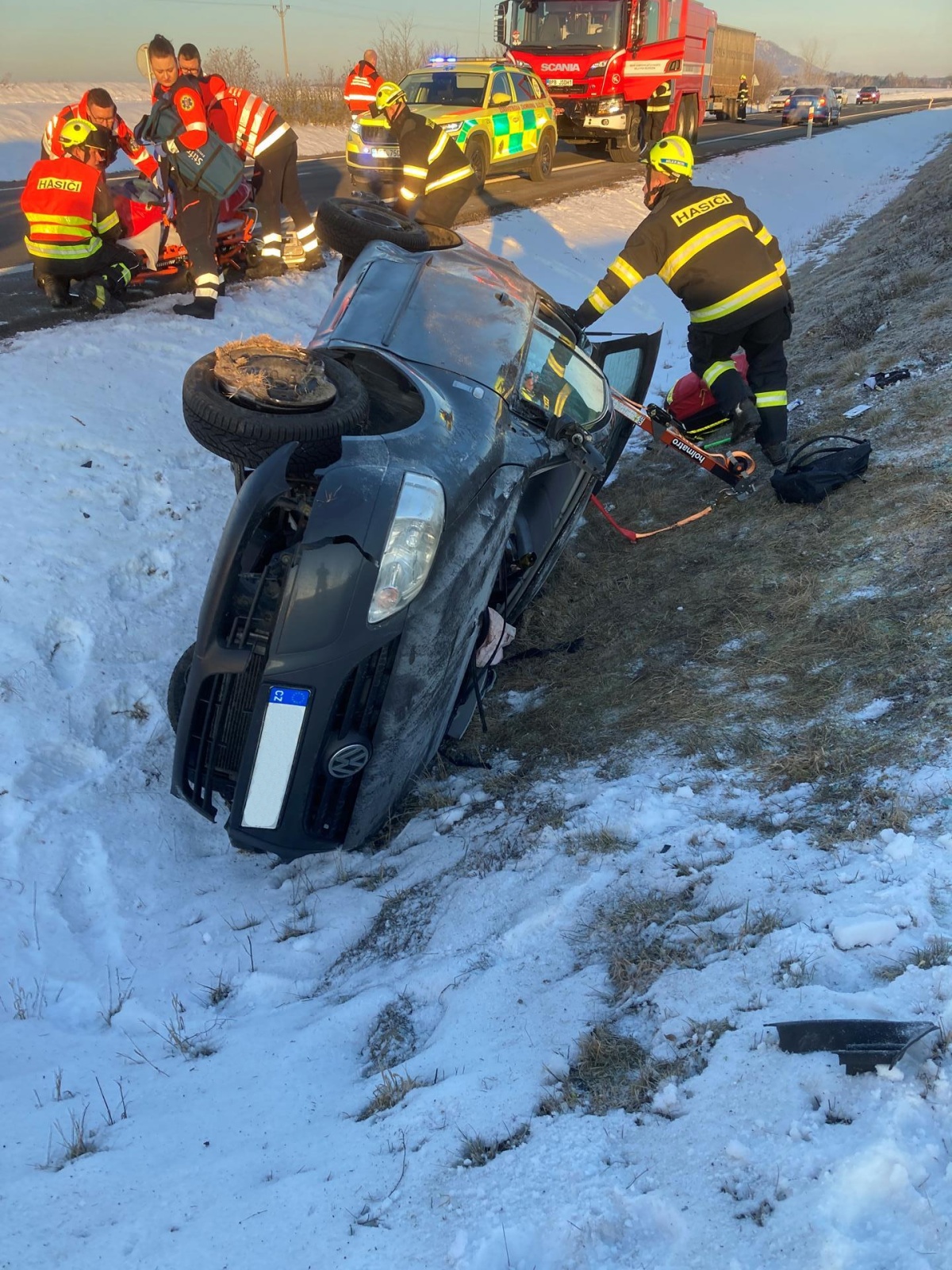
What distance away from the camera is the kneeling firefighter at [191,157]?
7141 millimetres

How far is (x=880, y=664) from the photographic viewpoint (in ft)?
11.4

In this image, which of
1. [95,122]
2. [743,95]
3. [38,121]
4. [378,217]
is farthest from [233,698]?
[743,95]

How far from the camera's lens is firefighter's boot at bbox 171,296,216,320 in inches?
293

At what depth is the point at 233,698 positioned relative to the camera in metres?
2.92

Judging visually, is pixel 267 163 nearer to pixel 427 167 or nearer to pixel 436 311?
pixel 427 167

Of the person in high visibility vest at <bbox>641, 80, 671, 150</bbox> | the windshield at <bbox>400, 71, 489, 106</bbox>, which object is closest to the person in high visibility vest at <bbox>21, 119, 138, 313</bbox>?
the windshield at <bbox>400, 71, 489, 106</bbox>

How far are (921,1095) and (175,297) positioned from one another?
794 cm

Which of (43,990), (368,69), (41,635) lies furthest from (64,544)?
(368,69)

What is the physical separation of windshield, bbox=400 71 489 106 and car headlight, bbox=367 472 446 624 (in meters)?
13.5

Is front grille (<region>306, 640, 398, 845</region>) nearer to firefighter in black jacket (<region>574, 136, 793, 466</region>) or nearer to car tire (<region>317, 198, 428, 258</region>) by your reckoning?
car tire (<region>317, 198, 428, 258</region>)

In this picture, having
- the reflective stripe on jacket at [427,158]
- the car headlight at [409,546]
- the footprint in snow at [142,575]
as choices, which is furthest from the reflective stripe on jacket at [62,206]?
the car headlight at [409,546]

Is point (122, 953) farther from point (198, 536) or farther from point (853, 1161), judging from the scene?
point (198, 536)

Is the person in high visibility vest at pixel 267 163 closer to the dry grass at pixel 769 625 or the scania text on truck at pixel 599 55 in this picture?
the dry grass at pixel 769 625

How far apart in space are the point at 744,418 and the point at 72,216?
16.6 ft
